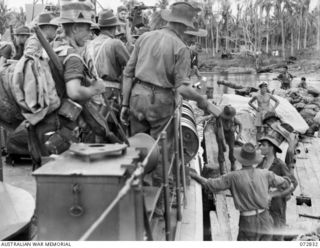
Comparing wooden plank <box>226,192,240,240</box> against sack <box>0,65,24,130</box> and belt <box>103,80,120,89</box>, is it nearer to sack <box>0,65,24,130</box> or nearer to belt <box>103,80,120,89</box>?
belt <box>103,80,120,89</box>

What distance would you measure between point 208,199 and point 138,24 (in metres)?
3.62

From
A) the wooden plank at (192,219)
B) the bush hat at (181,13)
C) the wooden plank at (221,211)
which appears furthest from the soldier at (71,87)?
the wooden plank at (221,211)

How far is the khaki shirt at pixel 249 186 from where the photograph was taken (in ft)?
15.4

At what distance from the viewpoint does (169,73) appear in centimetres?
435

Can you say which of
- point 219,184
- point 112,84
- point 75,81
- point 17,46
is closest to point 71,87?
point 75,81

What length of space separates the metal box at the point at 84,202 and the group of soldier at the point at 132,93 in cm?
103

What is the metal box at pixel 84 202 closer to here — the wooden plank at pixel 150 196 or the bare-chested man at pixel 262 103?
the wooden plank at pixel 150 196

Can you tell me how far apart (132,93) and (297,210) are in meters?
4.00

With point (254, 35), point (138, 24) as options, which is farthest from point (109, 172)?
point (254, 35)

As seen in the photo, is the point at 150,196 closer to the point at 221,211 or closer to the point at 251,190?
the point at 251,190

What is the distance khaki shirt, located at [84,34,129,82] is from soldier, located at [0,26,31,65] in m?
2.56

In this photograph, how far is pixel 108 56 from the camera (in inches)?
200

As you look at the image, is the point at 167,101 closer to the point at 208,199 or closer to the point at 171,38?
the point at 171,38

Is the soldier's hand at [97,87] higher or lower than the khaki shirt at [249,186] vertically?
higher
